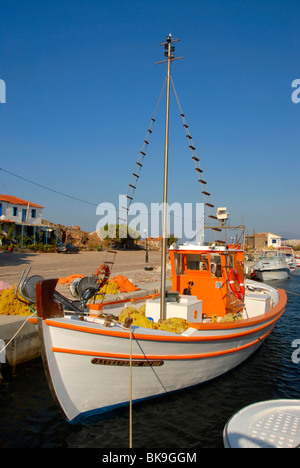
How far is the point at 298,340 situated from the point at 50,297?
9.39 m

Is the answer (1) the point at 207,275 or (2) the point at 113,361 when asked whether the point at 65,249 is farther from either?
(2) the point at 113,361

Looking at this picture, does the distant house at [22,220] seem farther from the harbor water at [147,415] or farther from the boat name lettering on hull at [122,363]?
the boat name lettering on hull at [122,363]

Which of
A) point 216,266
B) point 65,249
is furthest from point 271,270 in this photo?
point 216,266

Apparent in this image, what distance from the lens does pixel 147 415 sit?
589 cm

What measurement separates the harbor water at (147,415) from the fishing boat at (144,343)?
0.25m

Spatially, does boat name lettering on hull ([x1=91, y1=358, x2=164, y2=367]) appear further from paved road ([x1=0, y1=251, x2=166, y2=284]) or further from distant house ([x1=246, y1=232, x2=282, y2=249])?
distant house ([x1=246, y1=232, x2=282, y2=249])

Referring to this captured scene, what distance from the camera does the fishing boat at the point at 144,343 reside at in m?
5.01

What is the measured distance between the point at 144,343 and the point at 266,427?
2117 millimetres

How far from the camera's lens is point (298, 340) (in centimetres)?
1121

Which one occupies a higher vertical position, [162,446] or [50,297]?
[50,297]

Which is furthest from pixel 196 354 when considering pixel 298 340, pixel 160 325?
pixel 298 340

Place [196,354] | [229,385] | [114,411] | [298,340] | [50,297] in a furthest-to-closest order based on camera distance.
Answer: [298,340], [229,385], [196,354], [114,411], [50,297]

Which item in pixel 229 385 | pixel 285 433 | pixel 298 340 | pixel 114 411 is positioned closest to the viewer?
pixel 285 433

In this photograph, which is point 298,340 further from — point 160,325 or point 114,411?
point 114,411
